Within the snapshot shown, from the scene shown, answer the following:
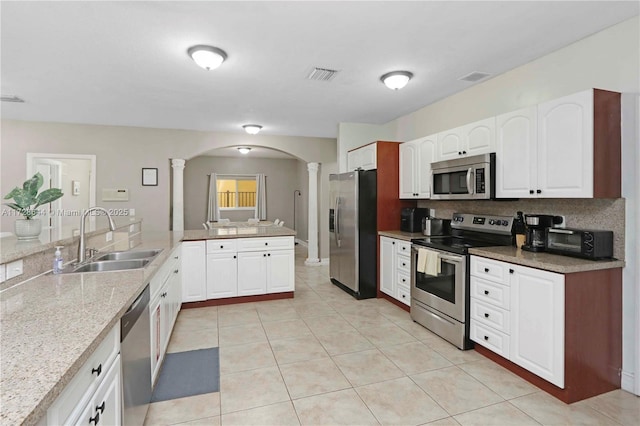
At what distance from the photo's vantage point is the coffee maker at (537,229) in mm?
2720

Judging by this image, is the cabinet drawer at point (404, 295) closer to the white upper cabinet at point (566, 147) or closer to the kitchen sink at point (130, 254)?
the white upper cabinet at point (566, 147)

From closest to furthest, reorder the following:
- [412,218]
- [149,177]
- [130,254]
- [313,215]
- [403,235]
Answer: [130,254] < [403,235] < [412,218] < [149,177] < [313,215]

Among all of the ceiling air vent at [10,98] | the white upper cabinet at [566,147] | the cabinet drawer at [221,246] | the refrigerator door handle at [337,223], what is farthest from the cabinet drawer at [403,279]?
the ceiling air vent at [10,98]

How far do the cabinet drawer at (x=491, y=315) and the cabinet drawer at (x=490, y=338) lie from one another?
0.13ft

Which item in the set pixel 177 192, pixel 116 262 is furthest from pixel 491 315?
pixel 177 192

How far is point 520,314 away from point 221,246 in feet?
10.2

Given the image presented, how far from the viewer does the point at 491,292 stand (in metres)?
2.67

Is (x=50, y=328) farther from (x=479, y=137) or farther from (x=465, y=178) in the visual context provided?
(x=479, y=137)

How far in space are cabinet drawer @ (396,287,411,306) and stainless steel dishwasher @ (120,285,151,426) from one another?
271 cm

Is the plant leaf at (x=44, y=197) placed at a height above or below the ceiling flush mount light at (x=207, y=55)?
below

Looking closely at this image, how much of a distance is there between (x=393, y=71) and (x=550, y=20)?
1.30 m

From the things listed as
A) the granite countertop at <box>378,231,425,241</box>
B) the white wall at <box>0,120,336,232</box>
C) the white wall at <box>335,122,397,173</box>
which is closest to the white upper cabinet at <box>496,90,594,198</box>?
the granite countertop at <box>378,231,425,241</box>

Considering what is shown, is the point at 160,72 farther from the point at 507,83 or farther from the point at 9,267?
the point at 507,83

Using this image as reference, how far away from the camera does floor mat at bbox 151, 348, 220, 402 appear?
7.59 ft
